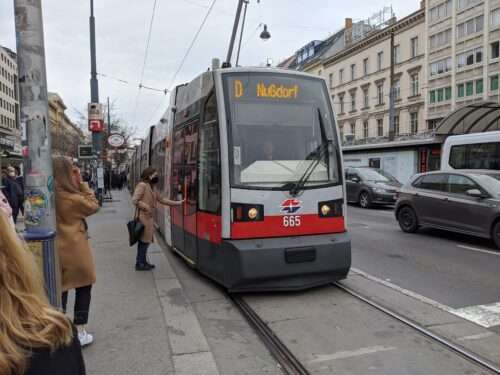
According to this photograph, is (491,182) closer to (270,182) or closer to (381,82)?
(270,182)

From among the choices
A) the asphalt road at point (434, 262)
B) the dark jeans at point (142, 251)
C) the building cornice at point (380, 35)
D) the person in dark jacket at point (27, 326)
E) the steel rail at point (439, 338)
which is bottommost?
the asphalt road at point (434, 262)

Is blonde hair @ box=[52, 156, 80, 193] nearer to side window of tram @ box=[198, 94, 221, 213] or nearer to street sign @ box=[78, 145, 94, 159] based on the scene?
side window of tram @ box=[198, 94, 221, 213]

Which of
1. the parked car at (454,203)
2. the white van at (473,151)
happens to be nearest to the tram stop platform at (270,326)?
the parked car at (454,203)

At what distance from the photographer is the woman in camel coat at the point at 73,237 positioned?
396 centimetres

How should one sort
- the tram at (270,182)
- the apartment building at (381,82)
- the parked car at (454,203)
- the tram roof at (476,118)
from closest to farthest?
the tram at (270,182) < the parked car at (454,203) < the tram roof at (476,118) < the apartment building at (381,82)

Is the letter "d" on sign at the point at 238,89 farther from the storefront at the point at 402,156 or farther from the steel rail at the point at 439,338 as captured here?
the storefront at the point at 402,156

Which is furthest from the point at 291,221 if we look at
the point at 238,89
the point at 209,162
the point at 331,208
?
the point at 238,89

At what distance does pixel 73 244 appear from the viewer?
3980 millimetres

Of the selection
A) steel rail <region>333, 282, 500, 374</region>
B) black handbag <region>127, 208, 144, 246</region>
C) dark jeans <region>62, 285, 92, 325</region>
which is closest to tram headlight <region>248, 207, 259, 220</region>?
steel rail <region>333, 282, 500, 374</region>

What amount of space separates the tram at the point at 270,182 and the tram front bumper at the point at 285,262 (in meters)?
0.01

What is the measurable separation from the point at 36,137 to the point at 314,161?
3350mm

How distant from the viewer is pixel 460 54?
41.7 metres

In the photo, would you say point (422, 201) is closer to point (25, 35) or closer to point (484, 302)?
point (484, 302)

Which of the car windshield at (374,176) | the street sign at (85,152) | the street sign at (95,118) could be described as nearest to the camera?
the street sign at (95,118)
